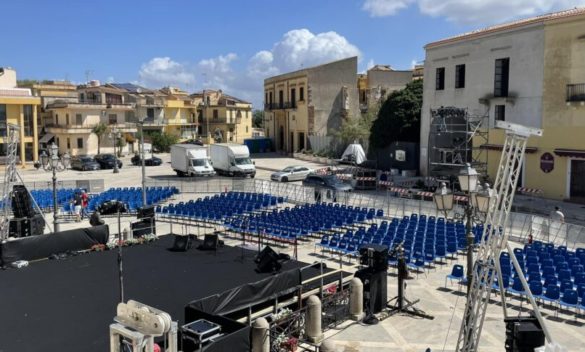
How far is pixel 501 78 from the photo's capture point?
3772 cm

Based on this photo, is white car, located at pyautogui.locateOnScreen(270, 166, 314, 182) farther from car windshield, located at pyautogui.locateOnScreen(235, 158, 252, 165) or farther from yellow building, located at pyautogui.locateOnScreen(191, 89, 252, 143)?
yellow building, located at pyautogui.locateOnScreen(191, 89, 252, 143)

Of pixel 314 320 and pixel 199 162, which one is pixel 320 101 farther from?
pixel 314 320

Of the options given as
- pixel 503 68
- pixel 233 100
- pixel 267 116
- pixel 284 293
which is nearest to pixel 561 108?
pixel 503 68

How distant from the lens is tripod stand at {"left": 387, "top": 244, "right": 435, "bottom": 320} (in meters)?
14.6

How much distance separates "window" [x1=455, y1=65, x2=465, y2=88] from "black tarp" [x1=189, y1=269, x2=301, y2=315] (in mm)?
30916

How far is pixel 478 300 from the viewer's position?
31.5 ft

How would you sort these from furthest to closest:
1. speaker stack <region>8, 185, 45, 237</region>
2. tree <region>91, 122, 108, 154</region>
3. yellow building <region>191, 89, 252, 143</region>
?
yellow building <region>191, 89, 252, 143</region> < tree <region>91, 122, 108, 154</region> < speaker stack <region>8, 185, 45, 237</region>

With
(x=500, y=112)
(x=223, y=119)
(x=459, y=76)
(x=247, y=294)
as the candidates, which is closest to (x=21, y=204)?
(x=247, y=294)

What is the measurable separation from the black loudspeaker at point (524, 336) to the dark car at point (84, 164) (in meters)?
51.5

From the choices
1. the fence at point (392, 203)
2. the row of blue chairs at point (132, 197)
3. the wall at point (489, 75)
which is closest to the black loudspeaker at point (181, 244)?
the row of blue chairs at point (132, 197)

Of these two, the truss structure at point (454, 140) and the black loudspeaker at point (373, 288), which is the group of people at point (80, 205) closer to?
the black loudspeaker at point (373, 288)

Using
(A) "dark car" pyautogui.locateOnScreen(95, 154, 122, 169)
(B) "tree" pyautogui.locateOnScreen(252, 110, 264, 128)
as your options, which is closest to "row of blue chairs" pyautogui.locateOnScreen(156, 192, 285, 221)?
(A) "dark car" pyautogui.locateOnScreen(95, 154, 122, 169)

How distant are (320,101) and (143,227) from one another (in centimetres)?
4440

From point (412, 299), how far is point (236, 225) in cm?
1035
